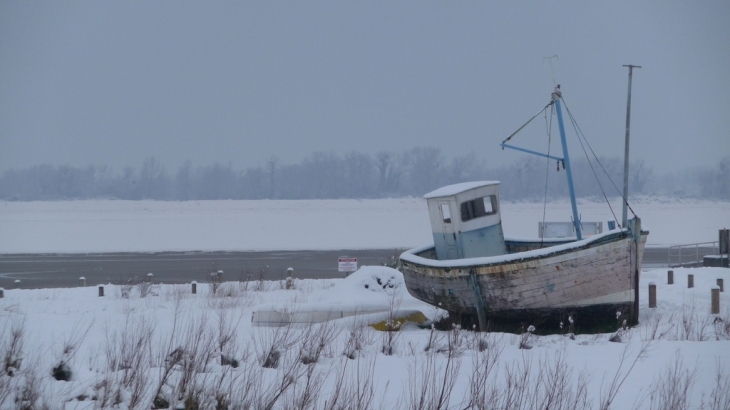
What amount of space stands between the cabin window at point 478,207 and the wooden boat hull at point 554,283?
1.71 metres

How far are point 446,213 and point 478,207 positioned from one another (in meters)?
0.66

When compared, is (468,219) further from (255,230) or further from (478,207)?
(255,230)

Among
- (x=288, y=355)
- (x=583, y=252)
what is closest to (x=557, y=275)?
(x=583, y=252)

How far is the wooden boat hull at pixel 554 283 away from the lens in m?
11.1

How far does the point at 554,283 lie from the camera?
11.2 meters

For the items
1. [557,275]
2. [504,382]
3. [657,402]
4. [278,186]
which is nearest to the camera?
[657,402]

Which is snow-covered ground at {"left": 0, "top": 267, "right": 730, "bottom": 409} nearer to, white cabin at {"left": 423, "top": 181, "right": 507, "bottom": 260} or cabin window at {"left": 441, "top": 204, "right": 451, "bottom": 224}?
white cabin at {"left": 423, "top": 181, "right": 507, "bottom": 260}

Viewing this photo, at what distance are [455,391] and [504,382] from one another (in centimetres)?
57

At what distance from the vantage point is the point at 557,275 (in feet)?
36.6

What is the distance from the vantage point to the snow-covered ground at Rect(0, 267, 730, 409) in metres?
5.39

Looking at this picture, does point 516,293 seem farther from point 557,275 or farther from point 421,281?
point 421,281

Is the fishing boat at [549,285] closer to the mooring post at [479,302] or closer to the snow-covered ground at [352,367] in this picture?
the mooring post at [479,302]

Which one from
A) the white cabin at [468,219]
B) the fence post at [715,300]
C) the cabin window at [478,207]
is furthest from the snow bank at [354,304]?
the fence post at [715,300]

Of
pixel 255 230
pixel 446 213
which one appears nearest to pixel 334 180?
pixel 255 230
